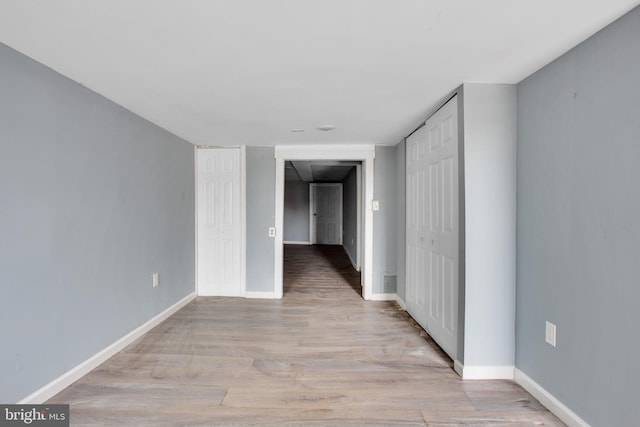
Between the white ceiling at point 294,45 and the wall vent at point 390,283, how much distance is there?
2306 millimetres

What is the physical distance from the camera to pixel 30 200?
5.40 feet

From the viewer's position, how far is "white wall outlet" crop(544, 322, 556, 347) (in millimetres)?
1651

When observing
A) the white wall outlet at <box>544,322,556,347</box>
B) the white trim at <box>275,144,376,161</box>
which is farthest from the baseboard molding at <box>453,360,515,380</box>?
the white trim at <box>275,144,376,161</box>

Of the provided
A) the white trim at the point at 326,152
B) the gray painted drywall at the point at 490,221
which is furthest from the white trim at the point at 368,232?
the gray painted drywall at the point at 490,221

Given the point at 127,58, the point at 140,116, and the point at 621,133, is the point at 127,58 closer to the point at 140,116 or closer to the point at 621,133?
the point at 140,116

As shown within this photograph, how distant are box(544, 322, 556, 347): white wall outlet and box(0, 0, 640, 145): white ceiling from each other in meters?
1.64

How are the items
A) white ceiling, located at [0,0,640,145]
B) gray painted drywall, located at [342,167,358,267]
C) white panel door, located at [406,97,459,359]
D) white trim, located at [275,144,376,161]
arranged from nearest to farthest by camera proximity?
white ceiling, located at [0,0,640,145]
white panel door, located at [406,97,459,359]
white trim, located at [275,144,376,161]
gray painted drywall, located at [342,167,358,267]

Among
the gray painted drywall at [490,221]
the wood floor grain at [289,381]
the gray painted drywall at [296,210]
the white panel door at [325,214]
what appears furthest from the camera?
the gray painted drywall at [296,210]

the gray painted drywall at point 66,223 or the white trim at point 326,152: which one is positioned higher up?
the white trim at point 326,152

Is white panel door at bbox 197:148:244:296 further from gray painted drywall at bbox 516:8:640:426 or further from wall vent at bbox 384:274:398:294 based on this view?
gray painted drywall at bbox 516:8:640:426

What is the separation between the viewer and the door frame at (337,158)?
3.73 m

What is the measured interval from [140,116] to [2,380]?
7.18 ft

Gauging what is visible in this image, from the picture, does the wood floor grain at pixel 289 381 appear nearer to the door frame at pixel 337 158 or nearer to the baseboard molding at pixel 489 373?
the baseboard molding at pixel 489 373

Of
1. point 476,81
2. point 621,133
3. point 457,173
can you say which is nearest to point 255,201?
point 457,173
